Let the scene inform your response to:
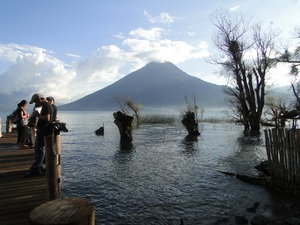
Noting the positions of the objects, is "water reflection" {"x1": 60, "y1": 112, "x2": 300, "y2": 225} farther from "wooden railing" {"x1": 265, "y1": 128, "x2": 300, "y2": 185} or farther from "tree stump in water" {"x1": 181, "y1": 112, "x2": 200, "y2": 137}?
"tree stump in water" {"x1": 181, "y1": 112, "x2": 200, "y2": 137}

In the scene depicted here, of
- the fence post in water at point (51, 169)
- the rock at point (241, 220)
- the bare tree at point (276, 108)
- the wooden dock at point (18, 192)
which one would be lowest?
the rock at point (241, 220)

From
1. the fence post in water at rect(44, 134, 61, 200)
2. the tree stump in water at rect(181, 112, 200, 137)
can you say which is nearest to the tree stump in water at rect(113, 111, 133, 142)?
the tree stump in water at rect(181, 112, 200, 137)

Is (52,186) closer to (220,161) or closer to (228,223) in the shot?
(228,223)

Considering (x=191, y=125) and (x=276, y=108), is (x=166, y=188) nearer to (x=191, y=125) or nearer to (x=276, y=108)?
(x=191, y=125)

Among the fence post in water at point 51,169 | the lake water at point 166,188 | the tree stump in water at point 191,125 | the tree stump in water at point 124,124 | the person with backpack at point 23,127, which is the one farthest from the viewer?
the tree stump in water at point 191,125

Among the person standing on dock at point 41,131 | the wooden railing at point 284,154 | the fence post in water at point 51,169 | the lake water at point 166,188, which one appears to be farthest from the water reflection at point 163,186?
the fence post in water at point 51,169

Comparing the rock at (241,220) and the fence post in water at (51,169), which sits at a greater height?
the fence post in water at (51,169)

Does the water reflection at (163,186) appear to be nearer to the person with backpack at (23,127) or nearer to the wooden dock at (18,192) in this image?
the wooden dock at (18,192)

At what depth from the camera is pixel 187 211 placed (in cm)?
1009

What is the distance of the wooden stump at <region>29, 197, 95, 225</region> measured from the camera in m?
3.59

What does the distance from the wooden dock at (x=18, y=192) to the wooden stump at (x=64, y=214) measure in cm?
155

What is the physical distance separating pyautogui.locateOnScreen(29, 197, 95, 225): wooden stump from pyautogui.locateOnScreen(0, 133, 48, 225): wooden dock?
1.55 m

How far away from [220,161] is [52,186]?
1442 cm

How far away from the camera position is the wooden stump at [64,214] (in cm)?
359
